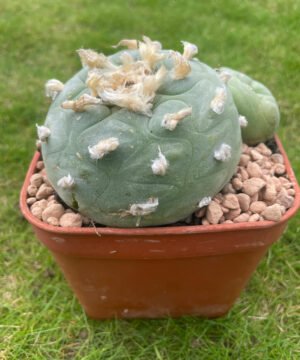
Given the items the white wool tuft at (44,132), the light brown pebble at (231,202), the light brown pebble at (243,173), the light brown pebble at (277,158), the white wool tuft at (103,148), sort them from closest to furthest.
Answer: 1. the white wool tuft at (103,148)
2. the white wool tuft at (44,132)
3. the light brown pebble at (231,202)
4. the light brown pebble at (243,173)
5. the light brown pebble at (277,158)

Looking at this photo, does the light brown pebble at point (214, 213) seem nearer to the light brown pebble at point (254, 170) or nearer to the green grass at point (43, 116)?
the light brown pebble at point (254, 170)

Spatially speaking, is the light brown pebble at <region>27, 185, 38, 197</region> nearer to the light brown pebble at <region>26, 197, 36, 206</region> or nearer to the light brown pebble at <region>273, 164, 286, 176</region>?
the light brown pebble at <region>26, 197, 36, 206</region>

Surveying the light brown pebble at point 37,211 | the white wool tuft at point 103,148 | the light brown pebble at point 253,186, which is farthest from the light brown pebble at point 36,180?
the light brown pebble at point 253,186

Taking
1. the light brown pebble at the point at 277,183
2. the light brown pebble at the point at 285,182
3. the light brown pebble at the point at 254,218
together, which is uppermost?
the light brown pebble at the point at 254,218

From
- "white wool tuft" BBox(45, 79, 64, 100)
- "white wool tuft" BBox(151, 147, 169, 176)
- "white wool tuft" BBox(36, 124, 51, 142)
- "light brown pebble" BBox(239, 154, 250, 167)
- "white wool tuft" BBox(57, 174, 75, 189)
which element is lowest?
"light brown pebble" BBox(239, 154, 250, 167)

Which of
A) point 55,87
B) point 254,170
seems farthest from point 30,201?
point 254,170

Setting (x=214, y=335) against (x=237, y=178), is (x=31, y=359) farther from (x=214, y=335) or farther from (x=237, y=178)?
(x=237, y=178)

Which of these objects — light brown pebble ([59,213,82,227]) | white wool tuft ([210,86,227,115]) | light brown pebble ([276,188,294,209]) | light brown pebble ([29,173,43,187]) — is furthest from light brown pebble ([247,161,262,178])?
light brown pebble ([29,173,43,187])
